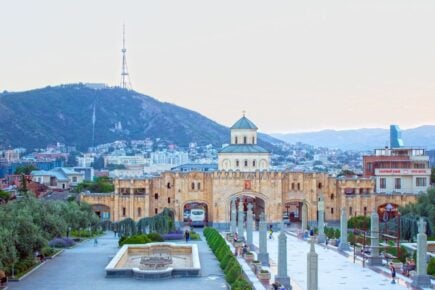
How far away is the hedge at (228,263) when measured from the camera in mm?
26295

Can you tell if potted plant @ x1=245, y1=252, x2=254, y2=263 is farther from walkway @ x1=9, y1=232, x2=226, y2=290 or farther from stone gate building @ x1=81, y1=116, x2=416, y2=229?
stone gate building @ x1=81, y1=116, x2=416, y2=229

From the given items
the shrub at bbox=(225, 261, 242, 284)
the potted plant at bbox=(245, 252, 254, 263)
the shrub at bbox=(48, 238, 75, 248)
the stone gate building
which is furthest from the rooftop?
the shrub at bbox=(225, 261, 242, 284)

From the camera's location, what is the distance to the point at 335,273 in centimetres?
3603

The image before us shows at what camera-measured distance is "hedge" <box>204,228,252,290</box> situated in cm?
2630

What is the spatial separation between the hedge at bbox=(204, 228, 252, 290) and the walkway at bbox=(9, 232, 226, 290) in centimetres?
47

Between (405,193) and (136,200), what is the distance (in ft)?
76.4

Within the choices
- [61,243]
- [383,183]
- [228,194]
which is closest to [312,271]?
[61,243]

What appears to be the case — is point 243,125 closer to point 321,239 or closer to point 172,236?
point 172,236

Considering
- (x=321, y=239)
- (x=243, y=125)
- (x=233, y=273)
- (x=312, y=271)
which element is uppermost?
(x=243, y=125)

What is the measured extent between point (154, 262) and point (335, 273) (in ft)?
26.9

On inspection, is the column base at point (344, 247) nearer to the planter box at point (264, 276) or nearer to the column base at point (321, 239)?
the column base at point (321, 239)

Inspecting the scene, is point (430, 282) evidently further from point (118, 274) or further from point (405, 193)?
point (405, 193)

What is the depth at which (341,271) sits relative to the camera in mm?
36750

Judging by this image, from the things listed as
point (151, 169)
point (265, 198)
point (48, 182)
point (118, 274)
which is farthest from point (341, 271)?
point (151, 169)
